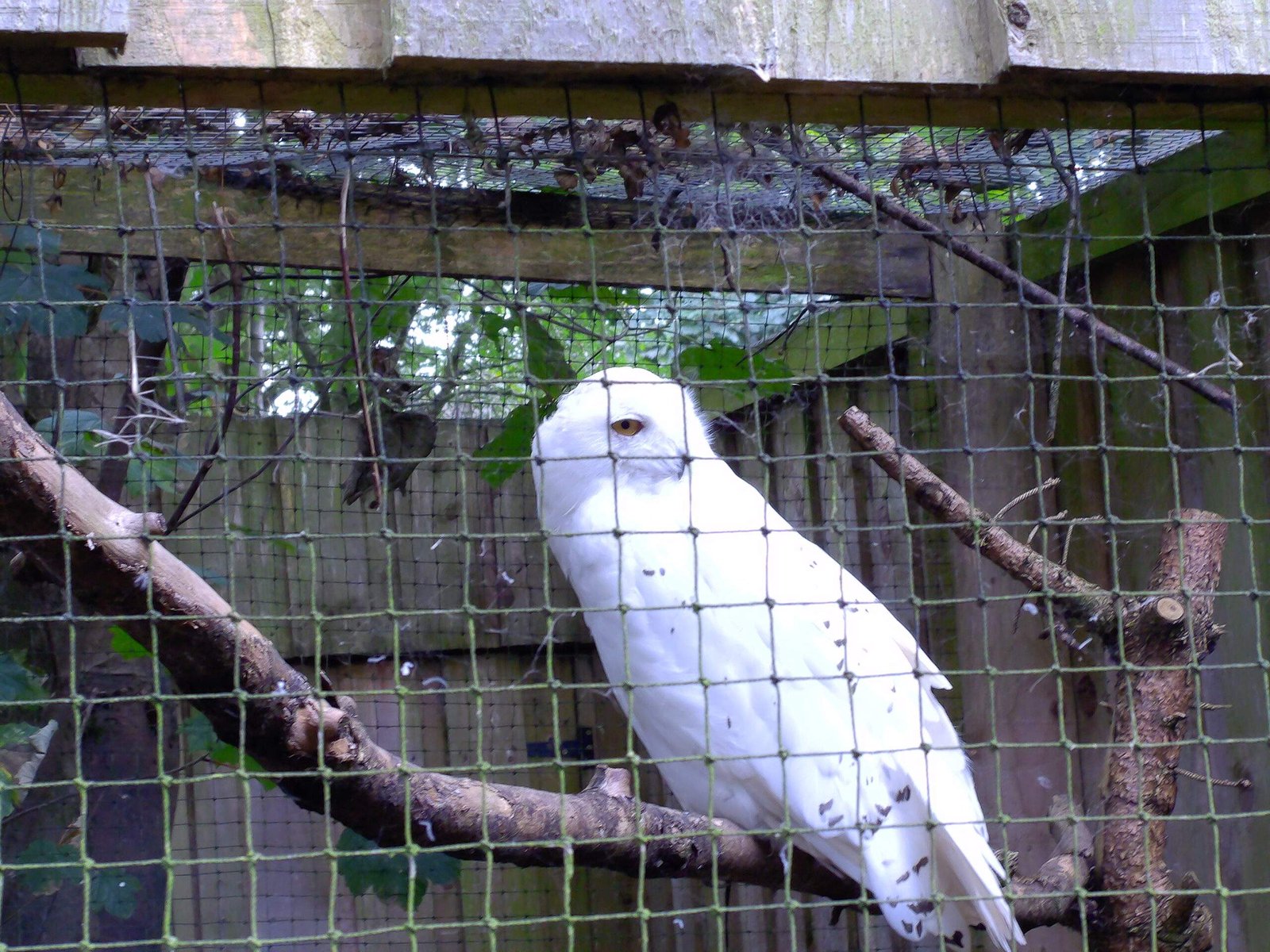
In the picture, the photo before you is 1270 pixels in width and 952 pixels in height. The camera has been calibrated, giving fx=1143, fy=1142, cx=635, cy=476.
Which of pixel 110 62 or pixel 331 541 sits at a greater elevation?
pixel 110 62

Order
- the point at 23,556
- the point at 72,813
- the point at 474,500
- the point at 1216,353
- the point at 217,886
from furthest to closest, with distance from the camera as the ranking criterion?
the point at 474,500 → the point at 217,886 → the point at 72,813 → the point at 1216,353 → the point at 23,556

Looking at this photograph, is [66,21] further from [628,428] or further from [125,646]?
[125,646]

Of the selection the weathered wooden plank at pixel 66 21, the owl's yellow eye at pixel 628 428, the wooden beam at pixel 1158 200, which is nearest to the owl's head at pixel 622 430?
the owl's yellow eye at pixel 628 428

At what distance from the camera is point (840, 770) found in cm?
178

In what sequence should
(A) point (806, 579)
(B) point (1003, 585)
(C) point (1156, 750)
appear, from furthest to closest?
(B) point (1003, 585)
(A) point (806, 579)
(C) point (1156, 750)

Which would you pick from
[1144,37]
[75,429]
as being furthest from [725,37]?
[75,429]

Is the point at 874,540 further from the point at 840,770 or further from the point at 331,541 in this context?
the point at 331,541

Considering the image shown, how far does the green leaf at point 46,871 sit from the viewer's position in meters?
2.06

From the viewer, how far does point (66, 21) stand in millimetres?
1034

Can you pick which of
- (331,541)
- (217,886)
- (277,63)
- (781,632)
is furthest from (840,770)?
(217,886)

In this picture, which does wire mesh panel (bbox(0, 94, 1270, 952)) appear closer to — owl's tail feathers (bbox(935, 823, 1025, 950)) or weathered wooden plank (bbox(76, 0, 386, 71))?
owl's tail feathers (bbox(935, 823, 1025, 950))

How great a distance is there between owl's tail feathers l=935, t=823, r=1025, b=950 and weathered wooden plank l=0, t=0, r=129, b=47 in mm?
1387

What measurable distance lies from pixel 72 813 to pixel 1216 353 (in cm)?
232

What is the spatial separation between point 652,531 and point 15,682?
119 centimetres
